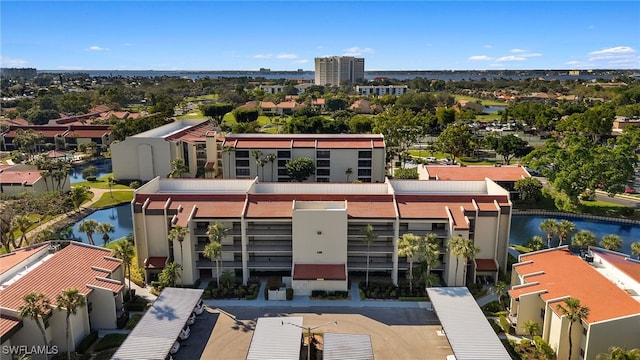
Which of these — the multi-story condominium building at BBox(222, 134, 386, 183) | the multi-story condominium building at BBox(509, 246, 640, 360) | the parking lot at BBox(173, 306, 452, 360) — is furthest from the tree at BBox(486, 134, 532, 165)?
the parking lot at BBox(173, 306, 452, 360)

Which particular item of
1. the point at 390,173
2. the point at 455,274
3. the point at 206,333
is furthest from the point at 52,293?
the point at 390,173

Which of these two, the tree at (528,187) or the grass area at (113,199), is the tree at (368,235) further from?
the grass area at (113,199)

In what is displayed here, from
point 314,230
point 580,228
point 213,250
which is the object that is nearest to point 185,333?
point 213,250

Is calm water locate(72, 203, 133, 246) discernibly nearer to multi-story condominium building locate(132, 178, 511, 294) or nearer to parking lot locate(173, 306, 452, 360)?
multi-story condominium building locate(132, 178, 511, 294)

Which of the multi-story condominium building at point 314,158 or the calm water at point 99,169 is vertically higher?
the multi-story condominium building at point 314,158

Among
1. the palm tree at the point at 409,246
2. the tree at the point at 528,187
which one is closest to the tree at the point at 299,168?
the tree at the point at 528,187

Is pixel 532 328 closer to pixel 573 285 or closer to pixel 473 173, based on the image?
pixel 573 285

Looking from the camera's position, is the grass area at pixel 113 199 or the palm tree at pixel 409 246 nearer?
the palm tree at pixel 409 246
